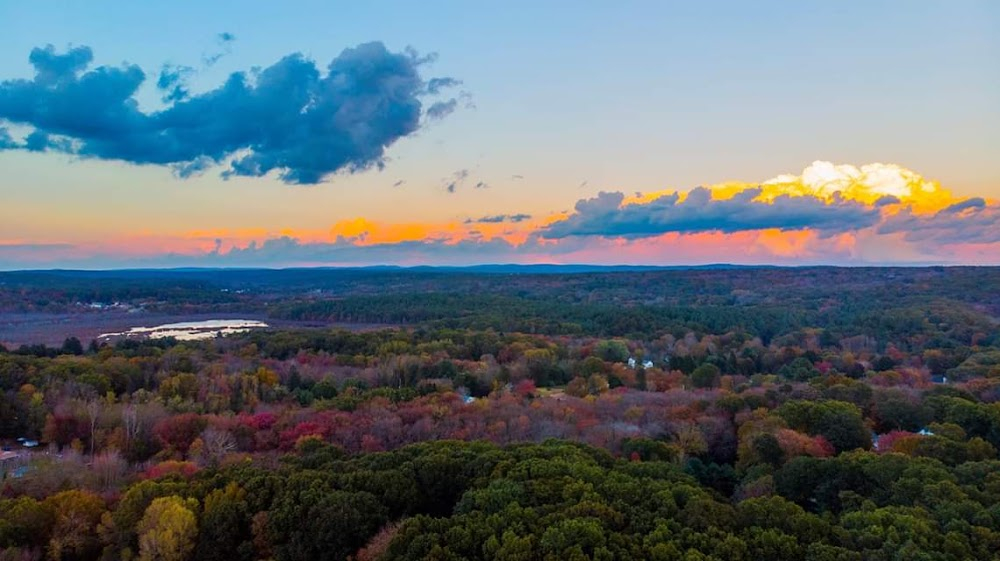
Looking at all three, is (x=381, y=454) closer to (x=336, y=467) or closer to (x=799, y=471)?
(x=336, y=467)

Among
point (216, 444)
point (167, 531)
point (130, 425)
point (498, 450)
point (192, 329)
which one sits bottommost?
point (192, 329)

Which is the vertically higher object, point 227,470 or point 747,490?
point 227,470

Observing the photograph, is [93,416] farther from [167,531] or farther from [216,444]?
[167,531]

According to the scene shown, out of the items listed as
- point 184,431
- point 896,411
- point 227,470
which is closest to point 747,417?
point 896,411

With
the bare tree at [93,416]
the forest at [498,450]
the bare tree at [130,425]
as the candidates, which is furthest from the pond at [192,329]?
the bare tree at [130,425]

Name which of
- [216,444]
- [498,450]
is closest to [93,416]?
[216,444]

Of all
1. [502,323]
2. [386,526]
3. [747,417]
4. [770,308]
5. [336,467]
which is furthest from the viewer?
[770,308]

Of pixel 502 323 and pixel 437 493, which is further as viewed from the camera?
pixel 502 323

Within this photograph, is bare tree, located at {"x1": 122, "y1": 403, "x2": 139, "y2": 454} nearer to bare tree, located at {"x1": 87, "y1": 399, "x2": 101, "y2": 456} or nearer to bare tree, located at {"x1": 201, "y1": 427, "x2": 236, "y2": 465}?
bare tree, located at {"x1": 87, "y1": 399, "x2": 101, "y2": 456}
